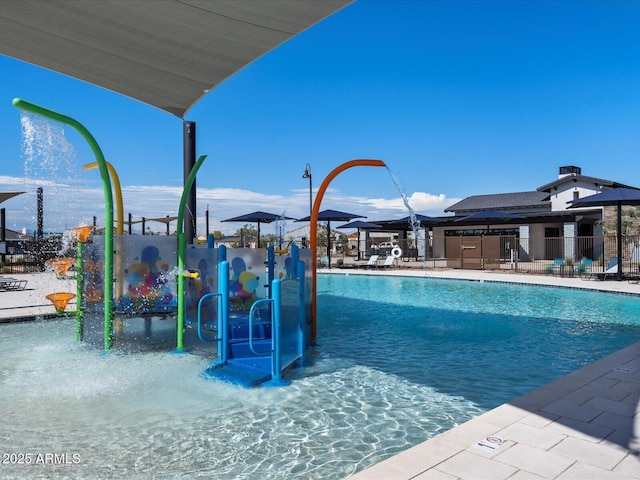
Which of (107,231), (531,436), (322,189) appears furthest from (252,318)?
(531,436)

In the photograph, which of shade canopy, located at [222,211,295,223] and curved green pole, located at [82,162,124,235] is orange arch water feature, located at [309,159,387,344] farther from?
shade canopy, located at [222,211,295,223]

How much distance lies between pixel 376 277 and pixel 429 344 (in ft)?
41.3

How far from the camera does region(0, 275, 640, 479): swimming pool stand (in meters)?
3.70

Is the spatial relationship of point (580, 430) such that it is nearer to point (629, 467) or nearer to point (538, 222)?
point (629, 467)

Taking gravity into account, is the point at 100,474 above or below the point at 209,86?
below

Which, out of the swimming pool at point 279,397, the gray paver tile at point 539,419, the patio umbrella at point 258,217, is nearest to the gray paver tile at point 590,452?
the gray paver tile at point 539,419

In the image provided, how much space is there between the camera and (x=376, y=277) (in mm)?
20422

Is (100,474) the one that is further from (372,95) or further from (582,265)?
(372,95)

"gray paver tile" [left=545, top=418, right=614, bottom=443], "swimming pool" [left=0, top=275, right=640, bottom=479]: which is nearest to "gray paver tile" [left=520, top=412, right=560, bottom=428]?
"gray paver tile" [left=545, top=418, right=614, bottom=443]

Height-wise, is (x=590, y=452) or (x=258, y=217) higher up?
(x=258, y=217)

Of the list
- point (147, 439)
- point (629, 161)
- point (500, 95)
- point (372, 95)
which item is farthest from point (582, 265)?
point (629, 161)

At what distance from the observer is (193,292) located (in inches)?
289

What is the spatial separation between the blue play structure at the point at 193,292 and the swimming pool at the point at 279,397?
539mm

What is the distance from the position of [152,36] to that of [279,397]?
427cm
